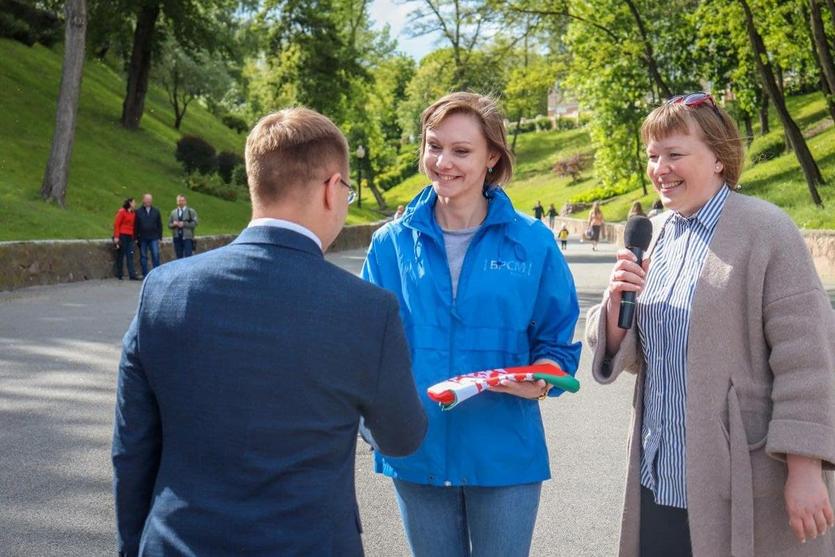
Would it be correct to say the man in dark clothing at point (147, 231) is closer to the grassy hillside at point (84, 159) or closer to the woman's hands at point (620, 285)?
the grassy hillside at point (84, 159)

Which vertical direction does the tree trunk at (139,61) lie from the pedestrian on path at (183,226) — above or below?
above

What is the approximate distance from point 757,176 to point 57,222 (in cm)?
2417

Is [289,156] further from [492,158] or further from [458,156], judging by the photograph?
[492,158]

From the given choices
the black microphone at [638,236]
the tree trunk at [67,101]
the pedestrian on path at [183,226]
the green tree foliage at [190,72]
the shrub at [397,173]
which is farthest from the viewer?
the shrub at [397,173]

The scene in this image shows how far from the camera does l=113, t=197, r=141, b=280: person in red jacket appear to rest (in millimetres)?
23844

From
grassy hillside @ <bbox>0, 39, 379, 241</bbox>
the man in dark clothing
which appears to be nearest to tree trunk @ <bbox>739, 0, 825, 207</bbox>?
the man in dark clothing

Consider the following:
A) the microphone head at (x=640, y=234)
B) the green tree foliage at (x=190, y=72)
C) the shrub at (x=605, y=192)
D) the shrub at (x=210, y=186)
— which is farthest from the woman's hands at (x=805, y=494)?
the shrub at (x=605, y=192)

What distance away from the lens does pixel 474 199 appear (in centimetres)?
346

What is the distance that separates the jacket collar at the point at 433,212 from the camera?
336cm

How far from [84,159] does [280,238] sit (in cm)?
3705

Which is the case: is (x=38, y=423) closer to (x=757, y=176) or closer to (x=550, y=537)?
(x=550, y=537)

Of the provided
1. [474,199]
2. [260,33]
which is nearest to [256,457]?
[474,199]

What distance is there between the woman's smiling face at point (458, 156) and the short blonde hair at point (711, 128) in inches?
22.5

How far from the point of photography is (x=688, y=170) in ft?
10.2
